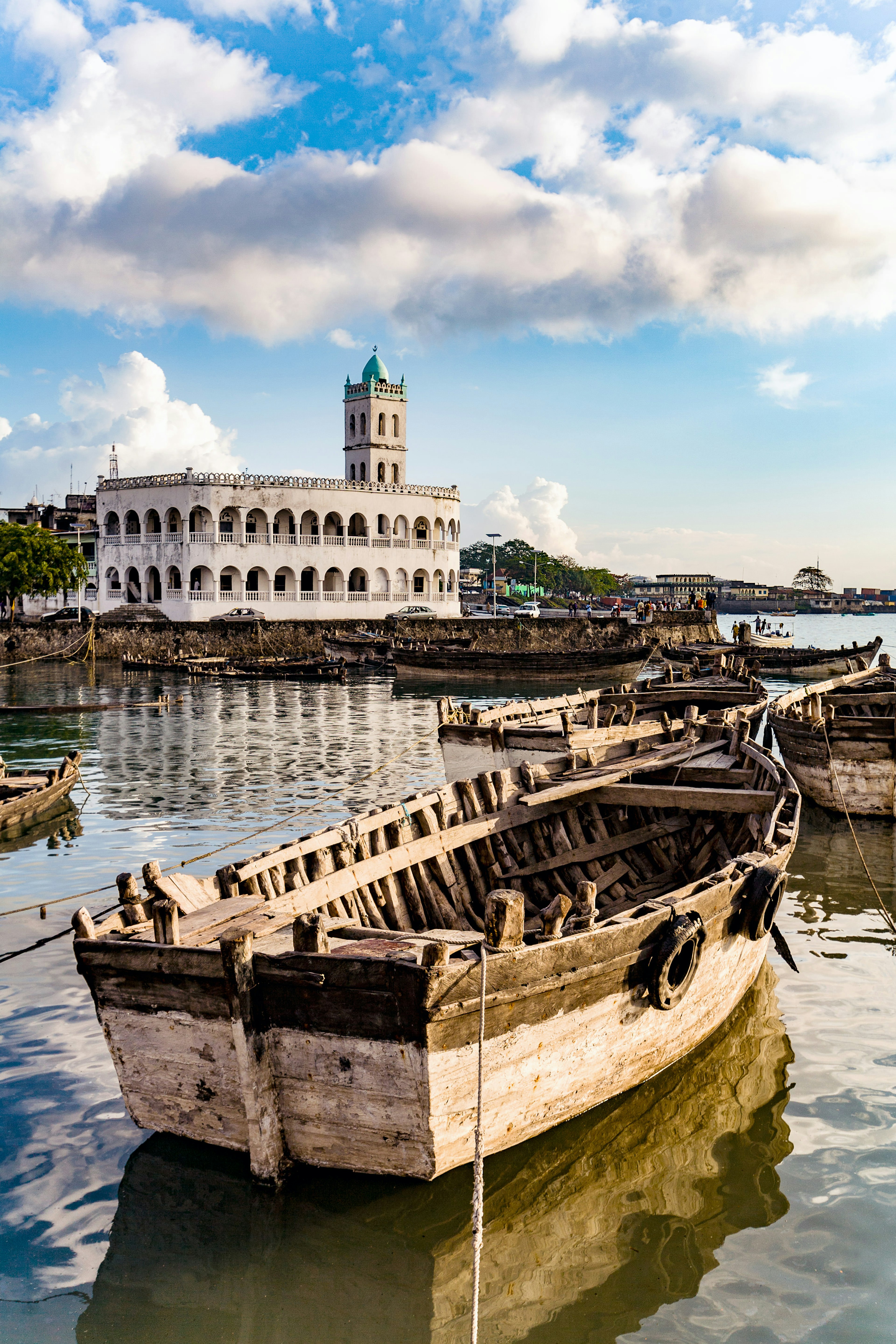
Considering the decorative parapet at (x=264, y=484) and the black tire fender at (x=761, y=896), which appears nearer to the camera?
the black tire fender at (x=761, y=896)

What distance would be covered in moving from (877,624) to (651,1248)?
643 feet

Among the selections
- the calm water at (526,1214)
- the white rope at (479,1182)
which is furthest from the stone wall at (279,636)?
the white rope at (479,1182)

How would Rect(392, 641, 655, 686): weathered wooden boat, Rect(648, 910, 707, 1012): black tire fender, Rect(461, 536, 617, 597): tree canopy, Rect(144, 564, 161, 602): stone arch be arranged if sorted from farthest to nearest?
1. Rect(461, 536, 617, 597): tree canopy
2. Rect(144, 564, 161, 602): stone arch
3. Rect(392, 641, 655, 686): weathered wooden boat
4. Rect(648, 910, 707, 1012): black tire fender

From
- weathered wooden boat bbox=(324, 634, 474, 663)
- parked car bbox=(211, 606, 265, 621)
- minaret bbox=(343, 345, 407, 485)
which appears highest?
minaret bbox=(343, 345, 407, 485)

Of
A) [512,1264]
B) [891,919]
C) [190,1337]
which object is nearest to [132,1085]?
[190,1337]

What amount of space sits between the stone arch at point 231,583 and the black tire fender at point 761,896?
58.7 m

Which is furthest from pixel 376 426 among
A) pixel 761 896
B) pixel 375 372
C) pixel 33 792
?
pixel 761 896

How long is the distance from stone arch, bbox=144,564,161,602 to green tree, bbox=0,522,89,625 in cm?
472

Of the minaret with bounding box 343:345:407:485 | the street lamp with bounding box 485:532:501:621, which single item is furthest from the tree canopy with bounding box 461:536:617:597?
the minaret with bounding box 343:345:407:485

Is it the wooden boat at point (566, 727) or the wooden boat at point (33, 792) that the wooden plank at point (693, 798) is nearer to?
the wooden boat at point (566, 727)

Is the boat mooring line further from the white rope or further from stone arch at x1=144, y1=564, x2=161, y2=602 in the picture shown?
stone arch at x1=144, y1=564, x2=161, y2=602

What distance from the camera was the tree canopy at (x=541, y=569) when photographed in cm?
14538

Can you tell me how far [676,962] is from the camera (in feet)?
24.0

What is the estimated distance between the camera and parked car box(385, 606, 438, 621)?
65125 millimetres
